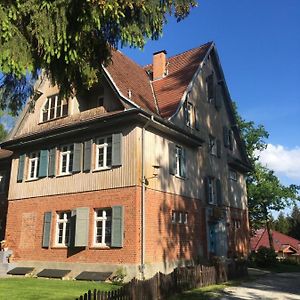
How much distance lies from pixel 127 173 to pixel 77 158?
334 centimetres

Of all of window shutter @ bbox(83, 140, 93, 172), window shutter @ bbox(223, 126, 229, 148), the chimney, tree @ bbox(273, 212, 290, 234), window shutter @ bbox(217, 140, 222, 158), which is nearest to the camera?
window shutter @ bbox(83, 140, 93, 172)

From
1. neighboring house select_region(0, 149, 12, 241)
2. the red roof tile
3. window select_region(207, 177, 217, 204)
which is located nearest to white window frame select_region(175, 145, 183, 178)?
the red roof tile

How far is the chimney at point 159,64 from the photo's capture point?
25.4m

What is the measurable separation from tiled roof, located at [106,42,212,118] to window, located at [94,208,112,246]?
5.49 meters

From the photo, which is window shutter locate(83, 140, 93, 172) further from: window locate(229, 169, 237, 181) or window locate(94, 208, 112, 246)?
window locate(229, 169, 237, 181)

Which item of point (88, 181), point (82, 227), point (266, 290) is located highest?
point (88, 181)

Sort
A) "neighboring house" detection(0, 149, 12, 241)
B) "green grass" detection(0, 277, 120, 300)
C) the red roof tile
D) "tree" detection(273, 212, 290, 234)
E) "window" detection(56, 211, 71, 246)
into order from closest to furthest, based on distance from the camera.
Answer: "green grass" detection(0, 277, 120, 300), "window" detection(56, 211, 71, 246), the red roof tile, "neighboring house" detection(0, 149, 12, 241), "tree" detection(273, 212, 290, 234)

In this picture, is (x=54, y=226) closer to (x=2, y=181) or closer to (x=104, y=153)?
(x=104, y=153)

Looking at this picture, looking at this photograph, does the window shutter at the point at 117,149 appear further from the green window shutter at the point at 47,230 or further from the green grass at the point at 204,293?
the green grass at the point at 204,293

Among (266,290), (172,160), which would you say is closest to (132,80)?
(172,160)

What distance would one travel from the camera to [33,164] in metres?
22.3

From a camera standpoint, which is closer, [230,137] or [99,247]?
[99,247]

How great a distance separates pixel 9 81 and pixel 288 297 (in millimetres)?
11532

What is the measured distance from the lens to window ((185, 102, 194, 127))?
2198 centimetres
